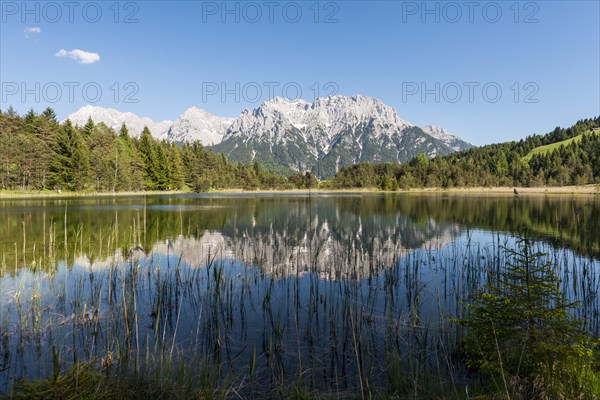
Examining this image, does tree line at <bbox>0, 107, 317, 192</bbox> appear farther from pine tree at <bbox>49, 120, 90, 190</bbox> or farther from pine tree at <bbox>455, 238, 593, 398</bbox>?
pine tree at <bbox>455, 238, 593, 398</bbox>

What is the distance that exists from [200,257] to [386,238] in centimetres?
1433

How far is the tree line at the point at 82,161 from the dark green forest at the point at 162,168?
0.18m

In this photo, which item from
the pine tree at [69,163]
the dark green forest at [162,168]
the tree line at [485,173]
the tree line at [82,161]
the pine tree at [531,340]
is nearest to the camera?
the pine tree at [531,340]

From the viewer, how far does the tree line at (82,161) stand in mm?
80688

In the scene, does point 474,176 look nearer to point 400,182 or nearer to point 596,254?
point 400,182

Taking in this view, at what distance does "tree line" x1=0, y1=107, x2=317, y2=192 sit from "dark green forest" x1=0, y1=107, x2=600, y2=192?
0.18 metres

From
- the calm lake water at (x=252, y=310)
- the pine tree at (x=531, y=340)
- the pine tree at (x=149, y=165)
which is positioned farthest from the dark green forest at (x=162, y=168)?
the pine tree at (x=531, y=340)

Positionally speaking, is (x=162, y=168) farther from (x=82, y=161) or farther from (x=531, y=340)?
(x=531, y=340)

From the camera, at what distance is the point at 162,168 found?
394 feet

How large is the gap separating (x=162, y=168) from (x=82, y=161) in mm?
32587

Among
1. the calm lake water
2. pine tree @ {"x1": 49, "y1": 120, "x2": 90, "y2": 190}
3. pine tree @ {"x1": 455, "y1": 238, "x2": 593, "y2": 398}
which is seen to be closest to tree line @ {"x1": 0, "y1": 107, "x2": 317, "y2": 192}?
pine tree @ {"x1": 49, "y1": 120, "x2": 90, "y2": 190}

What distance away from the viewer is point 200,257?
61.4ft

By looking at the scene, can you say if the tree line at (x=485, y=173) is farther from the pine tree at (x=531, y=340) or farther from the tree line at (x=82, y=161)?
the pine tree at (x=531, y=340)

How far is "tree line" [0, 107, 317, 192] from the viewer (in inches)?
3177
